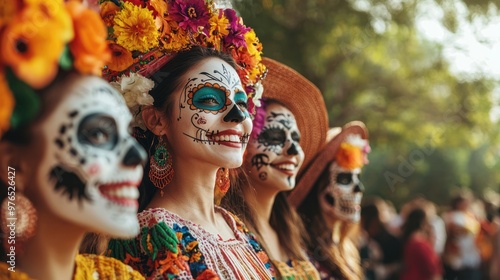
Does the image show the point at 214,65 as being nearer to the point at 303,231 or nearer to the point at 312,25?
the point at 303,231

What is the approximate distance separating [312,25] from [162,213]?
20.1 feet

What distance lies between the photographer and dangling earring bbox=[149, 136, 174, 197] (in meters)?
3.25

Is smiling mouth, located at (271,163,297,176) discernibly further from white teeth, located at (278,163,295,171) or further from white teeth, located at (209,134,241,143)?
white teeth, located at (209,134,241,143)

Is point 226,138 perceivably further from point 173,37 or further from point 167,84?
point 173,37

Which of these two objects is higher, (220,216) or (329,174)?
(329,174)

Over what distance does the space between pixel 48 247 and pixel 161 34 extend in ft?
4.44

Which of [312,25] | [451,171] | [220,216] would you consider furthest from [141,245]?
[451,171]

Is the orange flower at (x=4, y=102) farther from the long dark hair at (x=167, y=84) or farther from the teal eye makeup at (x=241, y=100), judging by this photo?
the teal eye makeup at (x=241, y=100)

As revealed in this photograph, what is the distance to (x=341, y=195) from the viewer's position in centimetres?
514

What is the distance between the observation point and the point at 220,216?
348cm

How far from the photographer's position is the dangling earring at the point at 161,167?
128 inches

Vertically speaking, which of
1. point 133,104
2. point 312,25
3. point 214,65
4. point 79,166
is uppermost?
point 312,25

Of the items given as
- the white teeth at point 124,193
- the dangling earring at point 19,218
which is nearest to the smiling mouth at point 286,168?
the white teeth at point 124,193

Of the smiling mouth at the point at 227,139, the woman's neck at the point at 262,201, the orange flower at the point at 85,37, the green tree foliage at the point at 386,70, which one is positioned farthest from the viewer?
the green tree foliage at the point at 386,70
